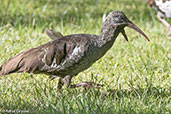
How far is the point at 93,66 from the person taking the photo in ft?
19.6

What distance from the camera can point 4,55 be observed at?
19.6 ft

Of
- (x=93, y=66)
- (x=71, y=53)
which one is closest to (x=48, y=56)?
(x=71, y=53)

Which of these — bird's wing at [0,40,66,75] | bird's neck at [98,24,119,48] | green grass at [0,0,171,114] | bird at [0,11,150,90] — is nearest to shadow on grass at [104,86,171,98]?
green grass at [0,0,171,114]

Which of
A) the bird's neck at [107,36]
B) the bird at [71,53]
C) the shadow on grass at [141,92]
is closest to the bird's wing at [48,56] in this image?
the bird at [71,53]

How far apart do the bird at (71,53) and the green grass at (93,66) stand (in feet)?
0.76

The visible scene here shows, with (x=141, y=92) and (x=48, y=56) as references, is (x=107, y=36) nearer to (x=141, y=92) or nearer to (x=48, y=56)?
(x=48, y=56)

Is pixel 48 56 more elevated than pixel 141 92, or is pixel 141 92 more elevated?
pixel 48 56

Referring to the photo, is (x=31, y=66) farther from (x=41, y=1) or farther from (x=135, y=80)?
(x=41, y=1)

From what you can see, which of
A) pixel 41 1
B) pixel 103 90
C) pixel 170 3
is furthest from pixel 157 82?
pixel 41 1

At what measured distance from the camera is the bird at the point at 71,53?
4.42 metres

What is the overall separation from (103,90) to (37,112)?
3.64 feet

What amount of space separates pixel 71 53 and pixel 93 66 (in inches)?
62.0

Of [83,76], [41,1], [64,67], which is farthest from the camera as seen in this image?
[41,1]

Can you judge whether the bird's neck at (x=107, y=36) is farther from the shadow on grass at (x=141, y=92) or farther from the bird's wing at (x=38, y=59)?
the shadow on grass at (x=141, y=92)
